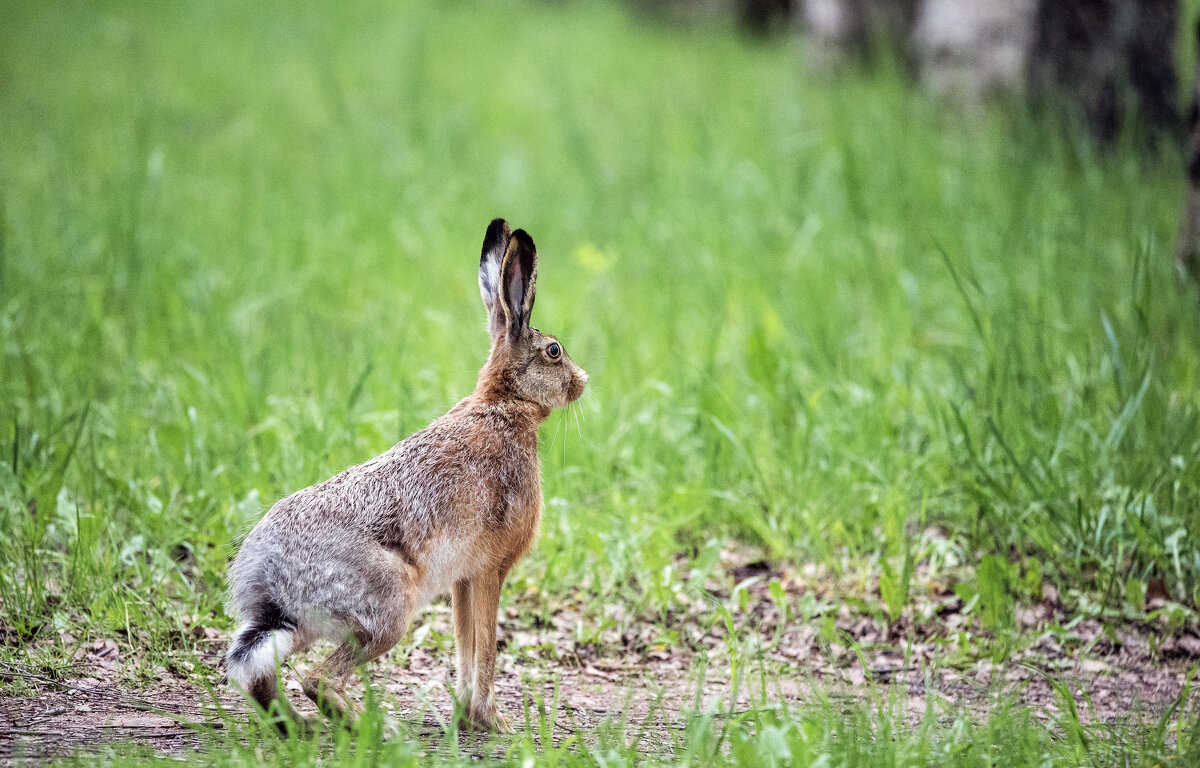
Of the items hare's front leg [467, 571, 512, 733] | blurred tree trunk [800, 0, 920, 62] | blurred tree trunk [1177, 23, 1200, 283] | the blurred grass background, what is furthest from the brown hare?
blurred tree trunk [800, 0, 920, 62]

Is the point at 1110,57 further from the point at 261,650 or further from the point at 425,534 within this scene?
the point at 261,650

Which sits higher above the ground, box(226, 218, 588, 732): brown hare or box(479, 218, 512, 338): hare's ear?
box(479, 218, 512, 338): hare's ear

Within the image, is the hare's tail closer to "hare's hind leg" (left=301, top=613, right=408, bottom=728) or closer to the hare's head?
"hare's hind leg" (left=301, top=613, right=408, bottom=728)

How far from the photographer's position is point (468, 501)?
10.5ft

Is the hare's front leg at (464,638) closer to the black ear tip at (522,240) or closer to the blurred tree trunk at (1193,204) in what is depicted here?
the black ear tip at (522,240)

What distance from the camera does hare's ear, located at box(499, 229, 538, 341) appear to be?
10.3 feet

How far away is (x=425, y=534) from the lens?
3.10 m

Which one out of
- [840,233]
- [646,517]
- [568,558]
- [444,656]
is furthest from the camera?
[840,233]

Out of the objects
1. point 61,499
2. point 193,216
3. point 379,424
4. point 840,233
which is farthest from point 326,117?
point 61,499

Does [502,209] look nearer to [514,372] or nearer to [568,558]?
[568,558]

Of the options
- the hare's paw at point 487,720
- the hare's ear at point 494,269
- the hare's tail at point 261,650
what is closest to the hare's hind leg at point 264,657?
the hare's tail at point 261,650

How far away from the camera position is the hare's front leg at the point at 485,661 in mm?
3162

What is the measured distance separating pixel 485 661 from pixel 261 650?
0.65 metres

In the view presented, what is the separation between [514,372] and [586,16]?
12.8 meters
